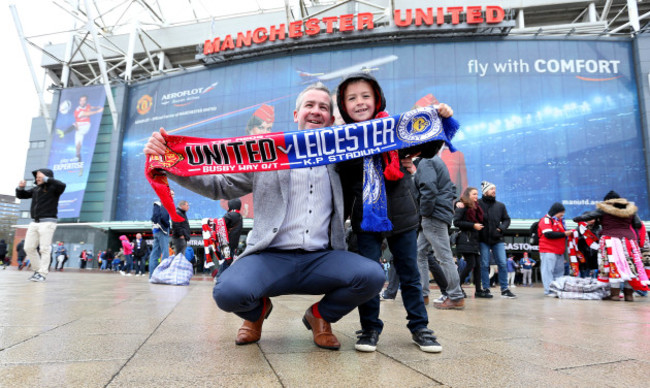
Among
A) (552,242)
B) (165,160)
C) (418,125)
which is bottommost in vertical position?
(552,242)

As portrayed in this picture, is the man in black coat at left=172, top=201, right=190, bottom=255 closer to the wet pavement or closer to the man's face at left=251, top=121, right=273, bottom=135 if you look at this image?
the wet pavement

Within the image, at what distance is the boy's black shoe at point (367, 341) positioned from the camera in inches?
75.5

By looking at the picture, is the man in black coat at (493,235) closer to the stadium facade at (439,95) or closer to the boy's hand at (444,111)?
the boy's hand at (444,111)

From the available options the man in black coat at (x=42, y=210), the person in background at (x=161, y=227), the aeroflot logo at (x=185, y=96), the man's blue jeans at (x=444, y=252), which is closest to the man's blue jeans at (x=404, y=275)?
the man's blue jeans at (x=444, y=252)

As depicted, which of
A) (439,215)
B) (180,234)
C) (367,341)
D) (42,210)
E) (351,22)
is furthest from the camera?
(351,22)

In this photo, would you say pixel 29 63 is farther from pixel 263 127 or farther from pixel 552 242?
pixel 552 242

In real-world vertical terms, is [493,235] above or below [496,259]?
above

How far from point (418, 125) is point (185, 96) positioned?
1095 inches

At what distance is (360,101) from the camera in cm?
238

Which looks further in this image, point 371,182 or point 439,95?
point 439,95

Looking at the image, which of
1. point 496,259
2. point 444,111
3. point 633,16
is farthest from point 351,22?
point 444,111

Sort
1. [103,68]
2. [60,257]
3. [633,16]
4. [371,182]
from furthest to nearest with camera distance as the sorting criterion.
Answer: [103,68], [633,16], [60,257], [371,182]

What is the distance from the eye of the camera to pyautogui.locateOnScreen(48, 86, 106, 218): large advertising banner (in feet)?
90.5

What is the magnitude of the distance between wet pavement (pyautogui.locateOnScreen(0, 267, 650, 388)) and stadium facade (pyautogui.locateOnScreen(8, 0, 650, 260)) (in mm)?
19836
